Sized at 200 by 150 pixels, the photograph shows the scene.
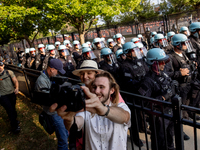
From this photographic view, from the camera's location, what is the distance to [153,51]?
11.9ft

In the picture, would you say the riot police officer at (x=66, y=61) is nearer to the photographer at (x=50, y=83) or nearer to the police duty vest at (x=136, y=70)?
the police duty vest at (x=136, y=70)

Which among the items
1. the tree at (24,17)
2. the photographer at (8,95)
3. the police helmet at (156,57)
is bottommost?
the photographer at (8,95)

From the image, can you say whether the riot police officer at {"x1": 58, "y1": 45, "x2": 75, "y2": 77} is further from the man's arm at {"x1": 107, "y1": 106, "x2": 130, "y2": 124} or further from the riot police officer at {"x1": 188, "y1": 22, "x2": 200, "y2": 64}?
the man's arm at {"x1": 107, "y1": 106, "x2": 130, "y2": 124}

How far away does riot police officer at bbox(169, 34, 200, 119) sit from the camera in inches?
163

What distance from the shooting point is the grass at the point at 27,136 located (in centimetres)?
441

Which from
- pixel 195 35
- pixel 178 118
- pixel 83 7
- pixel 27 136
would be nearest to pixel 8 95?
pixel 27 136

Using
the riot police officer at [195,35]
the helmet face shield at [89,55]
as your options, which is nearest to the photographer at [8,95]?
the helmet face shield at [89,55]

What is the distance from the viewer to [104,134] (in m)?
1.83

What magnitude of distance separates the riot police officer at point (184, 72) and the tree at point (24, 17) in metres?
12.5

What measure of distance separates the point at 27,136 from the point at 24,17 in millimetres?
12952

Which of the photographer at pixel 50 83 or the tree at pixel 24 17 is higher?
the tree at pixel 24 17

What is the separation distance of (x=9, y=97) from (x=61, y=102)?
4.49 meters

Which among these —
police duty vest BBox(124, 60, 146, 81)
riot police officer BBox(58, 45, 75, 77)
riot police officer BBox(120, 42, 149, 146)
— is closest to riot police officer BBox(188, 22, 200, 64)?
riot police officer BBox(120, 42, 149, 146)

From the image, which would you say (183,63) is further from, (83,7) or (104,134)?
(83,7)
